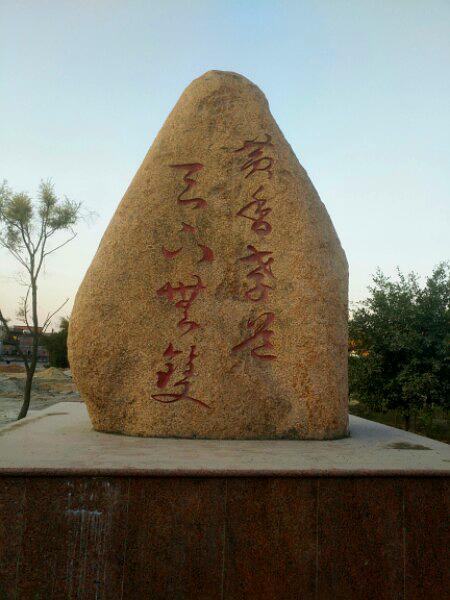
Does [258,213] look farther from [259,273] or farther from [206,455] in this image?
[206,455]

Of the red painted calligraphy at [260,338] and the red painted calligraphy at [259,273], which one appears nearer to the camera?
the red painted calligraphy at [260,338]

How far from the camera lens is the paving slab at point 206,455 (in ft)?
11.2

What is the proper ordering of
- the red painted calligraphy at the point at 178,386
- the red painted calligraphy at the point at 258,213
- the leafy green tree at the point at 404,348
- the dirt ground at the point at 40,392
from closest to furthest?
the red painted calligraphy at the point at 178,386
the red painted calligraphy at the point at 258,213
the leafy green tree at the point at 404,348
the dirt ground at the point at 40,392

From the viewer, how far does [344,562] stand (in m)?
3.38

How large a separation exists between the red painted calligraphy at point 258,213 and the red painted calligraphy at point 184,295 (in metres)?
0.79

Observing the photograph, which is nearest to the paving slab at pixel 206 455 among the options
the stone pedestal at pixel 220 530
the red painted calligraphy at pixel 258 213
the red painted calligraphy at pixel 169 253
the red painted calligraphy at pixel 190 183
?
the stone pedestal at pixel 220 530

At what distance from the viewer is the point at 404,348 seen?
11.8 metres

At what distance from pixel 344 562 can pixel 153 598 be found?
1.19 meters

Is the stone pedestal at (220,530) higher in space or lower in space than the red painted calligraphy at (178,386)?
lower

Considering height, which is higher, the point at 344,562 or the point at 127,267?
the point at 127,267

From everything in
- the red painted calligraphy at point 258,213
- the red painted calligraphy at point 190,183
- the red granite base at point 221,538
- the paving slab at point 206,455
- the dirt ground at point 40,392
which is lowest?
the dirt ground at point 40,392

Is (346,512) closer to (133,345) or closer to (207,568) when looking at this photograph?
(207,568)

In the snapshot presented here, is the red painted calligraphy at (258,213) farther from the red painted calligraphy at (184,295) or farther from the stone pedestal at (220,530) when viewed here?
the stone pedestal at (220,530)

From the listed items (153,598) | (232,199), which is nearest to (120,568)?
(153,598)
